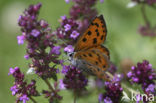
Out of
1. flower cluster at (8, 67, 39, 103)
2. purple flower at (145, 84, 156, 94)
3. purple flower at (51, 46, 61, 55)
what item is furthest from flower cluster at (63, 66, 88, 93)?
purple flower at (145, 84, 156, 94)

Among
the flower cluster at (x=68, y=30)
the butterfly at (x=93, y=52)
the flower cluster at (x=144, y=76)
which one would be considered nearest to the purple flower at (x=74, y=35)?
Answer: the flower cluster at (x=68, y=30)

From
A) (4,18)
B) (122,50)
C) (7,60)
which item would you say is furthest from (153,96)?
(4,18)

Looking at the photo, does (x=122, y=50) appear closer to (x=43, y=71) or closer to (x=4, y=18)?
(x=43, y=71)

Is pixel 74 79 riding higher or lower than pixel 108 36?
lower

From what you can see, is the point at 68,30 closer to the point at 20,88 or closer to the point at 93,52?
the point at 93,52

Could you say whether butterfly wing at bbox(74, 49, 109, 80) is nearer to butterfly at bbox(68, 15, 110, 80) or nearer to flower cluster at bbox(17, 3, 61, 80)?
butterfly at bbox(68, 15, 110, 80)

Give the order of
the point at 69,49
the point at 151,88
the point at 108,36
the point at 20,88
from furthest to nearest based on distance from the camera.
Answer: the point at 108,36, the point at 69,49, the point at 20,88, the point at 151,88

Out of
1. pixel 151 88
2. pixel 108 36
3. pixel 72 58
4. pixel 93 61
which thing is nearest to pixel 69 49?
pixel 72 58
